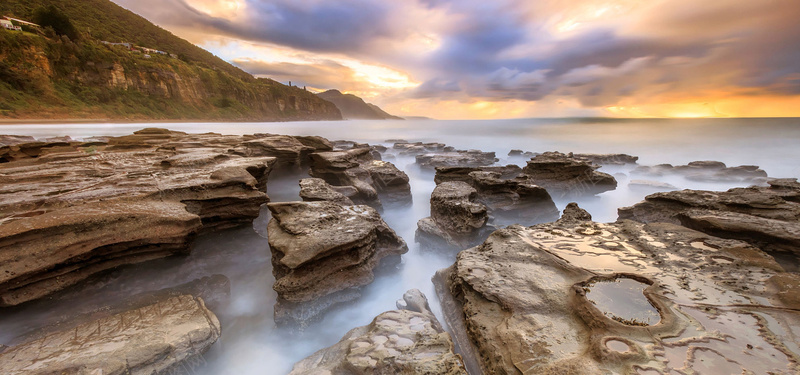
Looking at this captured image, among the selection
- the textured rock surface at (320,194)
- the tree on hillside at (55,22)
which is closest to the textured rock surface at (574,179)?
the textured rock surface at (320,194)

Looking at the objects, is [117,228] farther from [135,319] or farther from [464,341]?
[464,341]

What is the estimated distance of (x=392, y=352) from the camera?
2713 mm

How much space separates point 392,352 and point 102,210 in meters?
4.64

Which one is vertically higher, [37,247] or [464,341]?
[37,247]

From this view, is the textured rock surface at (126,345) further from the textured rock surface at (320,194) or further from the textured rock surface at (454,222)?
the textured rock surface at (454,222)

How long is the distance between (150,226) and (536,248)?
5.73m

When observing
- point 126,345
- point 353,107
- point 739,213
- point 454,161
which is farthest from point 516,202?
point 353,107

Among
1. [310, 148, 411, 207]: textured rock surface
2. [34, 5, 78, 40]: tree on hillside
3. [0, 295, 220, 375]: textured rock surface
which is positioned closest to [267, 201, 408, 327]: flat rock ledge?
[0, 295, 220, 375]: textured rock surface

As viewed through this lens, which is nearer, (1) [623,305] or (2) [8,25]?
(1) [623,305]

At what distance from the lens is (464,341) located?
129 inches

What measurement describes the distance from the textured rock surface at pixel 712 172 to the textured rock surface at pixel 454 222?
1305cm

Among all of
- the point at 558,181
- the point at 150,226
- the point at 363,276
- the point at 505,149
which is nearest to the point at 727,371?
the point at 363,276

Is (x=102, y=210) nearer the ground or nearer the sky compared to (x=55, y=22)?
nearer the ground

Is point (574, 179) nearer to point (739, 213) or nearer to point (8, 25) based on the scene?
point (739, 213)
